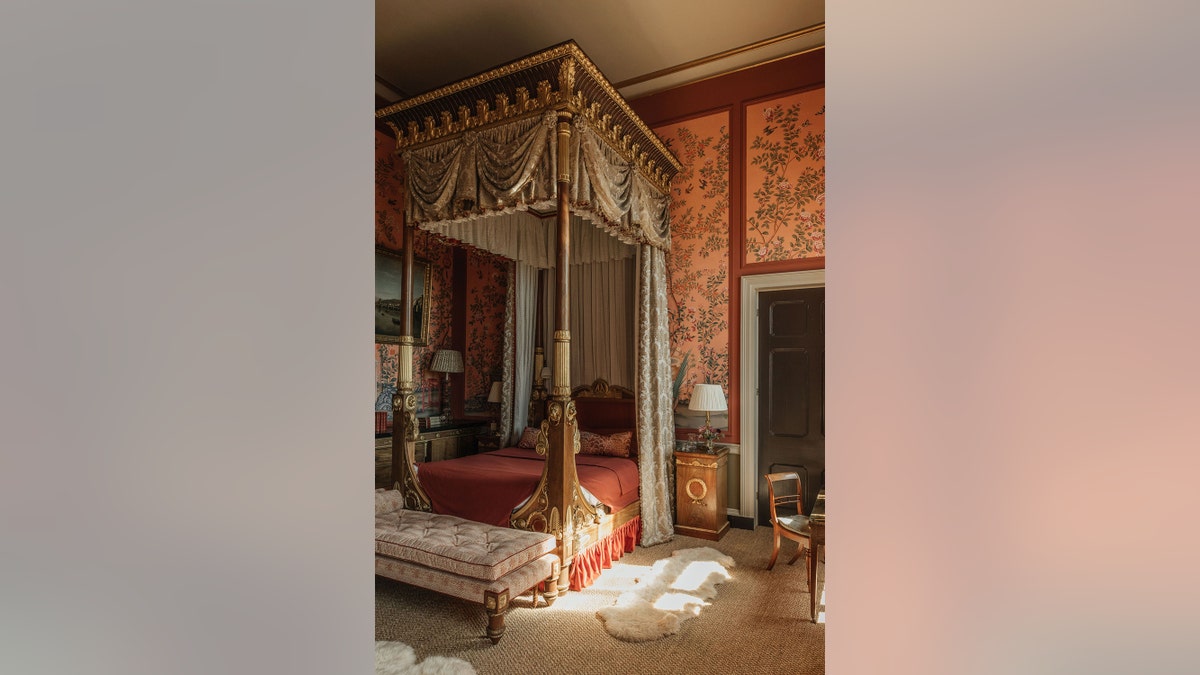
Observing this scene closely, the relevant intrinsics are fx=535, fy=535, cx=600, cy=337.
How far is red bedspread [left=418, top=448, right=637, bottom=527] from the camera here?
3.28 metres

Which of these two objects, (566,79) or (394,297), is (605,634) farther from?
(394,297)

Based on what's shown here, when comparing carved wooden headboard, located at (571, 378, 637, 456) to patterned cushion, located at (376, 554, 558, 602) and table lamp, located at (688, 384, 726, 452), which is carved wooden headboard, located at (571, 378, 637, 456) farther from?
patterned cushion, located at (376, 554, 558, 602)

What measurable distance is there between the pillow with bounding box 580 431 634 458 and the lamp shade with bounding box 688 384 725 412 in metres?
0.72

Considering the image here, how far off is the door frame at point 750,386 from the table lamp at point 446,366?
2757 millimetres

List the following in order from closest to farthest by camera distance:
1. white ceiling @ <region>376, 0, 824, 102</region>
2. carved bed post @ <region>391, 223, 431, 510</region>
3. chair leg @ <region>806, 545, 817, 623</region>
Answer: chair leg @ <region>806, 545, 817, 623</region> < carved bed post @ <region>391, 223, 431, 510</region> < white ceiling @ <region>376, 0, 824, 102</region>

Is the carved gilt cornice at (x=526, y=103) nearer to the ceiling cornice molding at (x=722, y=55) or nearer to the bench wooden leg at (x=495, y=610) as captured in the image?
the ceiling cornice molding at (x=722, y=55)

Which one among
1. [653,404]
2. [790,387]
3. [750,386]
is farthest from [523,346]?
[790,387]

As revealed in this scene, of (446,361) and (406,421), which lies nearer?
(406,421)

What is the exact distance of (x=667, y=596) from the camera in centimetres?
302

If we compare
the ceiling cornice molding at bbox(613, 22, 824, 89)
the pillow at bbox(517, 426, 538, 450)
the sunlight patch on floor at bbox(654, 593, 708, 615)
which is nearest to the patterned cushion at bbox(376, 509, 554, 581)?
the sunlight patch on floor at bbox(654, 593, 708, 615)

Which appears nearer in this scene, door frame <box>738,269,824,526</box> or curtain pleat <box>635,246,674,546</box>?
curtain pleat <box>635,246,674,546</box>

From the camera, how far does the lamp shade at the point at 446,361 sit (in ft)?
17.2

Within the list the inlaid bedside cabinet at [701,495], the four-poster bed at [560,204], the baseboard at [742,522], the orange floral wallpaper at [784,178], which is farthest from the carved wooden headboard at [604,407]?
the orange floral wallpaper at [784,178]

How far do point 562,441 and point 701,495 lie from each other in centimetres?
155
